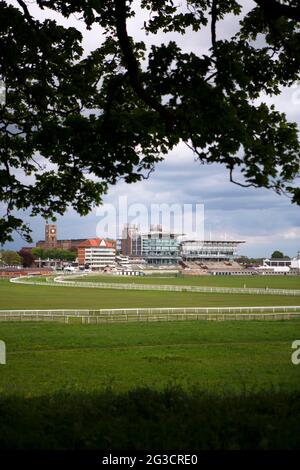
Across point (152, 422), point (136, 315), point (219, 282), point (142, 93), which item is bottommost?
point (219, 282)

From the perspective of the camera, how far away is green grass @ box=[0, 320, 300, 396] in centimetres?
1641

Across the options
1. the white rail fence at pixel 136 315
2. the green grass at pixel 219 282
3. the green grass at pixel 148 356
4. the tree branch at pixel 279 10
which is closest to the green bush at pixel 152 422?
the green grass at pixel 148 356

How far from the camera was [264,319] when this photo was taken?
122 feet

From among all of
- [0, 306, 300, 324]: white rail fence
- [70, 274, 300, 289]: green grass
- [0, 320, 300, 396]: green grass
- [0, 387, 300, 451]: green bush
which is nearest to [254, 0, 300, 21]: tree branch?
[0, 387, 300, 451]: green bush

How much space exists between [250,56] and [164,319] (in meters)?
28.1

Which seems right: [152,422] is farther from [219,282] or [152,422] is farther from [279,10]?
[219,282]

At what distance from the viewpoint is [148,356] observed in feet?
72.4

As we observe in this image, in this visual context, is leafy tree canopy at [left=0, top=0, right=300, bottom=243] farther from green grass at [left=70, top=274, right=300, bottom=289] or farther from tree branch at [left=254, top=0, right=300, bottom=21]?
green grass at [left=70, top=274, right=300, bottom=289]

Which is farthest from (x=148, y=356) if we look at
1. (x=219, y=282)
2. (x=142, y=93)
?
(x=219, y=282)

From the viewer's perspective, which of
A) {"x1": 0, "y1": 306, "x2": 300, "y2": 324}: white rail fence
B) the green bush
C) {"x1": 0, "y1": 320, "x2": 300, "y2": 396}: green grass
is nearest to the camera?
the green bush

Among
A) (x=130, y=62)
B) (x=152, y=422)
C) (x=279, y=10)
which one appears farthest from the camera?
(x=130, y=62)

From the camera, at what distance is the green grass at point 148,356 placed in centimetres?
1641

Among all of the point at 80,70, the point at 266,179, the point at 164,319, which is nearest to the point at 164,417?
the point at 266,179

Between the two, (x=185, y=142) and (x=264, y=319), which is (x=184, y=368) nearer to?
(x=185, y=142)
